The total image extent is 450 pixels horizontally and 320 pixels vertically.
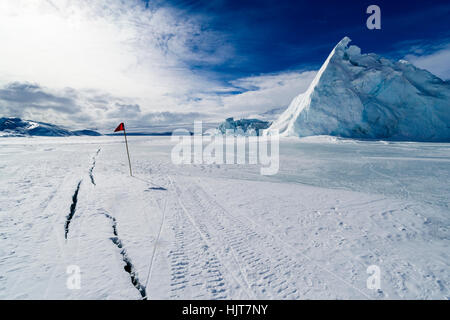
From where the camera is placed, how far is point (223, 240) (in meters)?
3.94

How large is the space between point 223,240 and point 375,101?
30.9 m

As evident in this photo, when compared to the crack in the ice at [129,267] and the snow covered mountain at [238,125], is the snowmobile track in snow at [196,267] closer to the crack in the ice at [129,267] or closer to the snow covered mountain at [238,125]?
the crack in the ice at [129,267]

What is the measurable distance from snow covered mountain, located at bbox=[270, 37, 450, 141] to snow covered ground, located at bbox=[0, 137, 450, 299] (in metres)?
21.3

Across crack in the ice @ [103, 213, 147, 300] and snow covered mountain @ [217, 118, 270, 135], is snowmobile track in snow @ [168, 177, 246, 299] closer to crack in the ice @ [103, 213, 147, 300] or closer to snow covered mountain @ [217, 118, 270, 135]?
crack in the ice @ [103, 213, 147, 300]

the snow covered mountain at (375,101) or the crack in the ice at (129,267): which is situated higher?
the snow covered mountain at (375,101)

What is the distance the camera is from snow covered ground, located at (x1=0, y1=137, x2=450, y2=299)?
2.82 meters

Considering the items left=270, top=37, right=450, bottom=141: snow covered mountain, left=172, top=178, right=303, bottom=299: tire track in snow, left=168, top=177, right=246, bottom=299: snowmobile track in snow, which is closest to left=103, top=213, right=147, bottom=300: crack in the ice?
left=168, top=177, right=246, bottom=299: snowmobile track in snow

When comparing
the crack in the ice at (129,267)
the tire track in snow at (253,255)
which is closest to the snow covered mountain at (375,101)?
the tire track in snow at (253,255)

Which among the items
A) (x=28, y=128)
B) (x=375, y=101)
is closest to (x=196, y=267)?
(x=375, y=101)

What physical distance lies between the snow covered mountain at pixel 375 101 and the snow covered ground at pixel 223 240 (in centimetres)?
2131

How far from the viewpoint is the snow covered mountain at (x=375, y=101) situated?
24266 mm

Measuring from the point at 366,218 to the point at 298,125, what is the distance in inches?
1021
